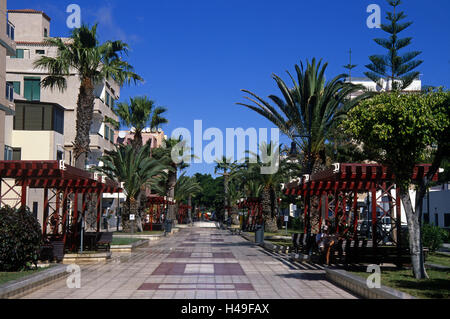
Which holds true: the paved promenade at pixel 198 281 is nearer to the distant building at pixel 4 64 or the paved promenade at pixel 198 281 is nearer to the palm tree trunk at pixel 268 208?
the distant building at pixel 4 64

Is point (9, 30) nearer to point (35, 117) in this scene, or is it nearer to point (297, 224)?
point (35, 117)

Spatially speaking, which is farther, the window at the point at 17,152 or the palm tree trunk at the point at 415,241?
the window at the point at 17,152

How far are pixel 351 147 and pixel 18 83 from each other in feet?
103

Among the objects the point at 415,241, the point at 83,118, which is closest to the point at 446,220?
the point at 83,118

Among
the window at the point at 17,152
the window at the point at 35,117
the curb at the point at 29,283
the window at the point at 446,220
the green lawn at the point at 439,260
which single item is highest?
the window at the point at 35,117

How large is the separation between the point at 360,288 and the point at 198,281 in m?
4.59

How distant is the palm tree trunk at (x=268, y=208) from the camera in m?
49.7

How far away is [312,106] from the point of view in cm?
2903

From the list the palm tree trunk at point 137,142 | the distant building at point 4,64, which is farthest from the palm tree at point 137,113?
the distant building at point 4,64

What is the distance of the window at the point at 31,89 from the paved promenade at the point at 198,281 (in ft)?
118

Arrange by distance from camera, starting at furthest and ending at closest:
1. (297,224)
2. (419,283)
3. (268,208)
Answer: (297,224), (268,208), (419,283)

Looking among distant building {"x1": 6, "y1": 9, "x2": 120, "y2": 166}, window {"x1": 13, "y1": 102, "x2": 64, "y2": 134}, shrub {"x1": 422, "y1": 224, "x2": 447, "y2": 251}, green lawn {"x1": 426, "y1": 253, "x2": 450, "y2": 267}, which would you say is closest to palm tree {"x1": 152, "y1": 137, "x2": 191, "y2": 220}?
distant building {"x1": 6, "y1": 9, "x2": 120, "y2": 166}

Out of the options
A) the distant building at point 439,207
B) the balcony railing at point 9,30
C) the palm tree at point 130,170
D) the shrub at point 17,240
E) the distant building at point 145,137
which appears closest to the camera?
the shrub at point 17,240
